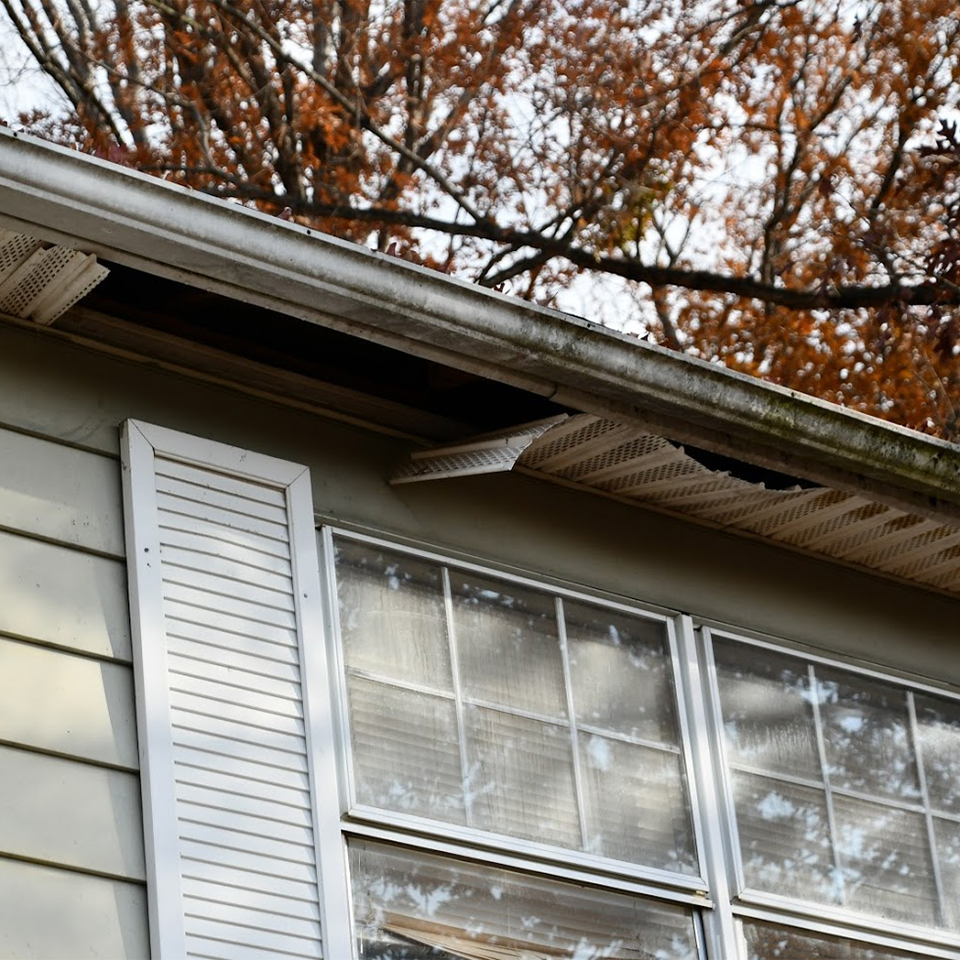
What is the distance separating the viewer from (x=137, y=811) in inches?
141

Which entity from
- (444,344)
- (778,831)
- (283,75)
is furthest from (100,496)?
(283,75)

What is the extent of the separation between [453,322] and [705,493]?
48.0 inches

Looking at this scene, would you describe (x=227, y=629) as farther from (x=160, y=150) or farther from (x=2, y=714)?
(x=160, y=150)

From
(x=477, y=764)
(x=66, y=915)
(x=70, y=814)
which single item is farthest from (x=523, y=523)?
(x=66, y=915)

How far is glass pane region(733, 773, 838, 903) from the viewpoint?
4.70 m

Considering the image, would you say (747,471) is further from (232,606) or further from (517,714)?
(232,606)

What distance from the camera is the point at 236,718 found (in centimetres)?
385

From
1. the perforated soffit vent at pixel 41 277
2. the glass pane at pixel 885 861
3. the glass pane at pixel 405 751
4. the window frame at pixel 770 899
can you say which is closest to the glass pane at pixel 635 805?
the window frame at pixel 770 899

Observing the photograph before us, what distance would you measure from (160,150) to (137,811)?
1052 cm

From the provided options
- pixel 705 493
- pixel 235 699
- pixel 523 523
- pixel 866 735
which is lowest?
pixel 235 699

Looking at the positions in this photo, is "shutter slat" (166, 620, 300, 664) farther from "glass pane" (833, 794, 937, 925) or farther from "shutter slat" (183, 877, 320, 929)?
"glass pane" (833, 794, 937, 925)

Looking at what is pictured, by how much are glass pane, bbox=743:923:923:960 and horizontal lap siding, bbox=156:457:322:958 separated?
1394 millimetres

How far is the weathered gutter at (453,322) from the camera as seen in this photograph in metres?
3.64

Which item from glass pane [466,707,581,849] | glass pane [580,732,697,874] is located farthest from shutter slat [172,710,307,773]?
glass pane [580,732,697,874]
